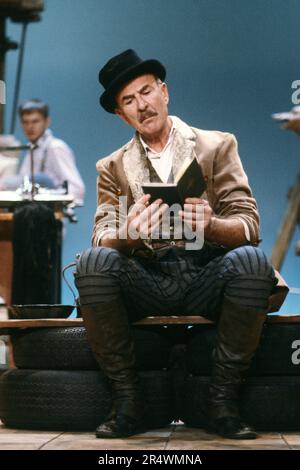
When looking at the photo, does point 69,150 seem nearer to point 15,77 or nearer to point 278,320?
point 15,77

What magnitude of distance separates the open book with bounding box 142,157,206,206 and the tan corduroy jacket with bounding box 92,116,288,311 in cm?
20

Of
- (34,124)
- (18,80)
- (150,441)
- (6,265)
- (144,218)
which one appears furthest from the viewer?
(34,124)

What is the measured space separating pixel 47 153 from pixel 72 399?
2.91m

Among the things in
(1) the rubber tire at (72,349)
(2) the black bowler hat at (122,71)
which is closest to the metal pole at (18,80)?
(2) the black bowler hat at (122,71)

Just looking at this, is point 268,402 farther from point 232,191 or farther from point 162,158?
point 162,158

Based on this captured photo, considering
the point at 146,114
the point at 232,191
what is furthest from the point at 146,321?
the point at 146,114

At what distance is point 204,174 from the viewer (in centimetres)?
258

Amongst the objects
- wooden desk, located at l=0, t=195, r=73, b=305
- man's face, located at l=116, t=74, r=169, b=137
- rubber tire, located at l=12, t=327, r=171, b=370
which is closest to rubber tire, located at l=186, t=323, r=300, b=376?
rubber tire, located at l=12, t=327, r=171, b=370

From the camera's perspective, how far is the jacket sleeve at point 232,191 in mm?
2484

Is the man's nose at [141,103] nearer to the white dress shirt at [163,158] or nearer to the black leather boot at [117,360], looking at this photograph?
the white dress shirt at [163,158]

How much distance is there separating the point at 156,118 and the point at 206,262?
485mm

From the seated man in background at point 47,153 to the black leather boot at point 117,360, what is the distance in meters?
2.68

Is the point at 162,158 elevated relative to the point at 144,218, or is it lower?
elevated

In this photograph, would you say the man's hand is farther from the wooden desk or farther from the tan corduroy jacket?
the wooden desk
